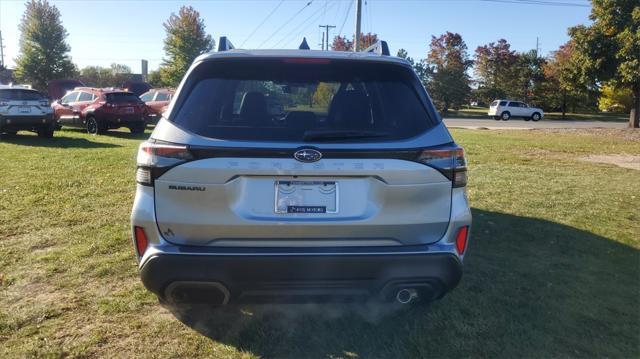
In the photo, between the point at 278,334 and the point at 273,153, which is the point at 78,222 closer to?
the point at 278,334

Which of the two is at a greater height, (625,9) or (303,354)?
(625,9)

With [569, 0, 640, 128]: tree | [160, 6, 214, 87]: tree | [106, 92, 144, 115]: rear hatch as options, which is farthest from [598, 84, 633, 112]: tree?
[106, 92, 144, 115]: rear hatch

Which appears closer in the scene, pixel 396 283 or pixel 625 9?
pixel 396 283

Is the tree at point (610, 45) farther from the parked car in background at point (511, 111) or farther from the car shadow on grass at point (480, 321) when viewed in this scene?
the car shadow on grass at point (480, 321)

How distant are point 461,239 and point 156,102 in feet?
62.8

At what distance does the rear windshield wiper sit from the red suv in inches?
609

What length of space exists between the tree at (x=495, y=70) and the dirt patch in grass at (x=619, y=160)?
4297cm

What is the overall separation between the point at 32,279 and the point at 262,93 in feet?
8.12

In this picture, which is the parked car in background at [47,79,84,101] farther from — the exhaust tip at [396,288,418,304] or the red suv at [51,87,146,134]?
the exhaust tip at [396,288,418,304]

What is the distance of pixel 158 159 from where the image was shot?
2.66 metres

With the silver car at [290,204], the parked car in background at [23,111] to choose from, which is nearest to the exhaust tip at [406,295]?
the silver car at [290,204]

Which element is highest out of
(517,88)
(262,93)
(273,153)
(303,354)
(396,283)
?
(517,88)

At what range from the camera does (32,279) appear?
3.91m

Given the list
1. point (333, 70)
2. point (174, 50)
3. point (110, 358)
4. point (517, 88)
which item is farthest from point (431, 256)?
point (517, 88)
